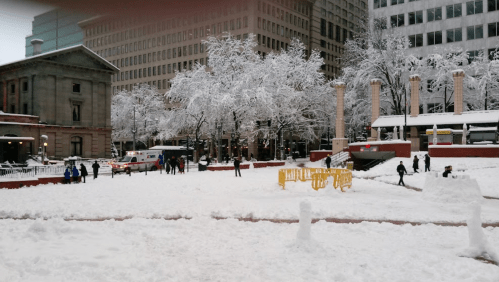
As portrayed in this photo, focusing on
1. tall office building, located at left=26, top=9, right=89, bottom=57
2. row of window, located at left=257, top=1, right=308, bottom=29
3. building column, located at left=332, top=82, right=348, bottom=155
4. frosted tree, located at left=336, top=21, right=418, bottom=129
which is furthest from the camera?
row of window, located at left=257, top=1, right=308, bottom=29

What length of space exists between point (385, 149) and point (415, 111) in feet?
31.8

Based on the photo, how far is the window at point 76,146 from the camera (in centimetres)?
5641

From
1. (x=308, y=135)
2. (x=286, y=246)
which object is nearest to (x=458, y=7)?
(x=308, y=135)

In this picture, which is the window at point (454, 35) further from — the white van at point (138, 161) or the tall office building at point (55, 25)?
the tall office building at point (55, 25)

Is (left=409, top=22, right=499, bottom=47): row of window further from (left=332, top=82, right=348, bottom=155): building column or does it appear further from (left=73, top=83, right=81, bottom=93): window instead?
(left=73, top=83, right=81, bottom=93): window

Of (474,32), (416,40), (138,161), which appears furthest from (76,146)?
(474,32)

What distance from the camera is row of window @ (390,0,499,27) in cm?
6286

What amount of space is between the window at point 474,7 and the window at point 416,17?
6.77 m

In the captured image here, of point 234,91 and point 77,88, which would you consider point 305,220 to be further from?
point 77,88

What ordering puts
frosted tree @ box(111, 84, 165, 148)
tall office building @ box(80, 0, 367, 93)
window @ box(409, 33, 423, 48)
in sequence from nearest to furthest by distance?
1. window @ box(409, 33, 423, 48)
2. frosted tree @ box(111, 84, 165, 148)
3. tall office building @ box(80, 0, 367, 93)

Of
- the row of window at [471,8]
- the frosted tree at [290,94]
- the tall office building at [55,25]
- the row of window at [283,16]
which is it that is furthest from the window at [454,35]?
the tall office building at [55,25]

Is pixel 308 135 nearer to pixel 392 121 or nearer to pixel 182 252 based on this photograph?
pixel 392 121

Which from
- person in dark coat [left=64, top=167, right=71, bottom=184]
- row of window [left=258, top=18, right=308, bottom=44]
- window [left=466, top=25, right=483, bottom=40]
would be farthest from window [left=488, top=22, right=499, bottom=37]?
person in dark coat [left=64, top=167, right=71, bottom=184]

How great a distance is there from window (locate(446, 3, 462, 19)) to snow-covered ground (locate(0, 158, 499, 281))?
181 feet
